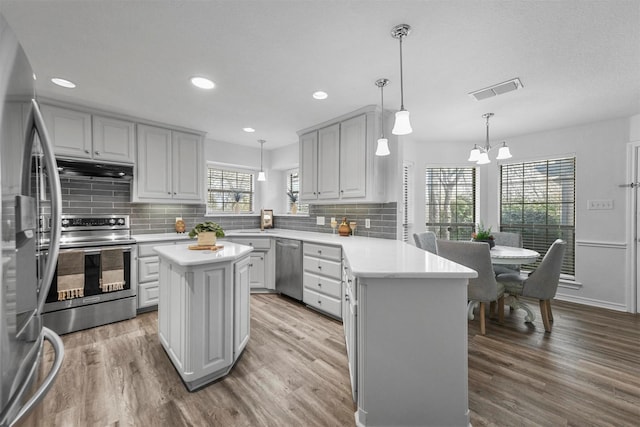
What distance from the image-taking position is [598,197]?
3.59 meters

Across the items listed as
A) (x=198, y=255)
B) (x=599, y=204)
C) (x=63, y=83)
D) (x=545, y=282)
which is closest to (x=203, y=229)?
(x=198, y=255)

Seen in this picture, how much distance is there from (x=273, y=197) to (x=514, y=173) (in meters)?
4.06

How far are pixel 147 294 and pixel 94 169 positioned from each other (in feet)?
5.07

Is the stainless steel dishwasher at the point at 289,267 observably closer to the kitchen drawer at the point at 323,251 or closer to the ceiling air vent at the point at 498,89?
the kitchen drawer at the point at 323,251

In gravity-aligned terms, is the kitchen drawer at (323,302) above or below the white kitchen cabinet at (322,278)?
below

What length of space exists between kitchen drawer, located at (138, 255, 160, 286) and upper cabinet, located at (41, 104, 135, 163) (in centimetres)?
125

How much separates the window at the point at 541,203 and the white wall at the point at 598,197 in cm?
15

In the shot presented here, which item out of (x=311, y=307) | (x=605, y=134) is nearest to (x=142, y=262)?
(x=311, y=307)

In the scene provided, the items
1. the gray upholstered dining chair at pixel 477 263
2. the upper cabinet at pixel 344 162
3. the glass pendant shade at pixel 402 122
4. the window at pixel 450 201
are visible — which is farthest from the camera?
the window at pixel 450 201

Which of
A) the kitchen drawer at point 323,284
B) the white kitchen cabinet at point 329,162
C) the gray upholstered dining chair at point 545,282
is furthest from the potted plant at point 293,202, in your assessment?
the gray upholstered dining chair at point 545,282

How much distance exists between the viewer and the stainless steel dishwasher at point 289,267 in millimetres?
3523

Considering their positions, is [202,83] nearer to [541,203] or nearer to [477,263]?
[477,263]

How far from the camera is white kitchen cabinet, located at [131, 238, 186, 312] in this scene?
320 centimetres

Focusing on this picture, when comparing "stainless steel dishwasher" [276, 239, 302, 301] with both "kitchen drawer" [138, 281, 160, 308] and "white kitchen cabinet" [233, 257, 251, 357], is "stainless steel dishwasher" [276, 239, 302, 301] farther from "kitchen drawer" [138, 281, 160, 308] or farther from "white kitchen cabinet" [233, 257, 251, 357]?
"kitchen drawer" [138, 281, 160, 308]
